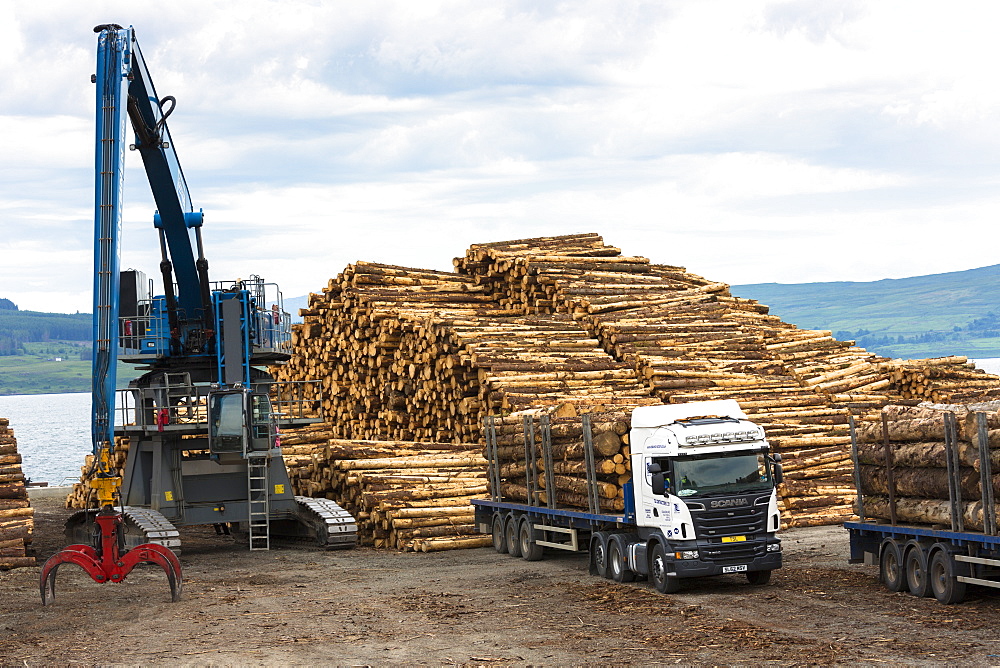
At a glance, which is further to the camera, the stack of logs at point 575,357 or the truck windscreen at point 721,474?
the stack of logs at point 575,357

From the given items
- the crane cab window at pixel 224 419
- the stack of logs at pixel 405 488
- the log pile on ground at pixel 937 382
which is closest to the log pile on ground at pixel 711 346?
the log pile on ground at pixel 937 382

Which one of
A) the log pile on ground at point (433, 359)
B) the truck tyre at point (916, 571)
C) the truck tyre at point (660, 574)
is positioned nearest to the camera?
the truck tyre at point (916, 571)

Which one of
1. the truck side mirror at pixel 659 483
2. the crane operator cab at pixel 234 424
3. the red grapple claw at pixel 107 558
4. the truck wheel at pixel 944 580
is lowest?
the truck wheel at pixel 944 580

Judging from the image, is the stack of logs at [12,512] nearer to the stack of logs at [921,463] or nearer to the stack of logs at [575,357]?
the stack of logs at [575,357]

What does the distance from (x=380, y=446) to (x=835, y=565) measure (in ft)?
Result: 36.1

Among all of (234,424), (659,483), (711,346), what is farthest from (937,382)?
(234,424)

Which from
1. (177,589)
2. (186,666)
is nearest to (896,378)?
(177,589)

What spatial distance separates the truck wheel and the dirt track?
6.8 inches

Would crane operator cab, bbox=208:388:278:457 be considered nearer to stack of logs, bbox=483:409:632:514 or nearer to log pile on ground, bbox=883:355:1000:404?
stack of logs, bbox=483:409:632:514

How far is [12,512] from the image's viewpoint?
23406 mm

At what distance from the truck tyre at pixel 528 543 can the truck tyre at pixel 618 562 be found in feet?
9.90

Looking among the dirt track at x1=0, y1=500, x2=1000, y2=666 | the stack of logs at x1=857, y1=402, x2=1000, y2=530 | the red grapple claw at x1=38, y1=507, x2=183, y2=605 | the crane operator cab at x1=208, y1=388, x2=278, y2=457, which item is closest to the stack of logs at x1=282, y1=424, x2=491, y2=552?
the crane operator cab at x1=208, y1=388, x2=278, y2=457

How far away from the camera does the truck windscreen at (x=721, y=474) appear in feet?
58.1

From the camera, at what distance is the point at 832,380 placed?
31719mm
